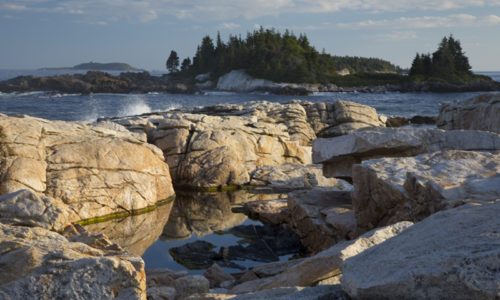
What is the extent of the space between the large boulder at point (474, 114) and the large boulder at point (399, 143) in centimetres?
720

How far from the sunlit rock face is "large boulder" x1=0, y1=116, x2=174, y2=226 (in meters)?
0.44

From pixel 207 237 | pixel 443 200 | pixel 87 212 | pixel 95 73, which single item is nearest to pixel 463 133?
pixel 443 200

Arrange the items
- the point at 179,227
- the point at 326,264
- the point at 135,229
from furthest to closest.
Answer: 1. the point at 179,227
2. the point at 135,229
3. the point at 326,264

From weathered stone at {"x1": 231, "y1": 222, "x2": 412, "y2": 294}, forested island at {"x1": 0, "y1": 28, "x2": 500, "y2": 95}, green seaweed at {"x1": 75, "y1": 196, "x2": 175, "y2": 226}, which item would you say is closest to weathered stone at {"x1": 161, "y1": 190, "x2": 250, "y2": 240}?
green seaweed at {"x1": 75, "y1": 196, "x2": 175, "y2": 226}

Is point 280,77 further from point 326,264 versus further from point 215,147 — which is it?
point 326,264

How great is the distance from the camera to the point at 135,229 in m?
11.0

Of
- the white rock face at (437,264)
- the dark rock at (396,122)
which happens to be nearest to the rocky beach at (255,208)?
the white rock face at (437,264)

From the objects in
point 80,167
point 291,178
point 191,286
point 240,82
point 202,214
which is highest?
point 240,82

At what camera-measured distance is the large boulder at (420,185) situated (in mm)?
6219

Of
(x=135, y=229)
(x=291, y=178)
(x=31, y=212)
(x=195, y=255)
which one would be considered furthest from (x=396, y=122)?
(x=31, y=212)

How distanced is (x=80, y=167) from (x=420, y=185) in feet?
29.2

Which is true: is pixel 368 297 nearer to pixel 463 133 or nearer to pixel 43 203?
pixel 43 203

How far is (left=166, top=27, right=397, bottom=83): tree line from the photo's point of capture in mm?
94812

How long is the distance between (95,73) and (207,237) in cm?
9082
